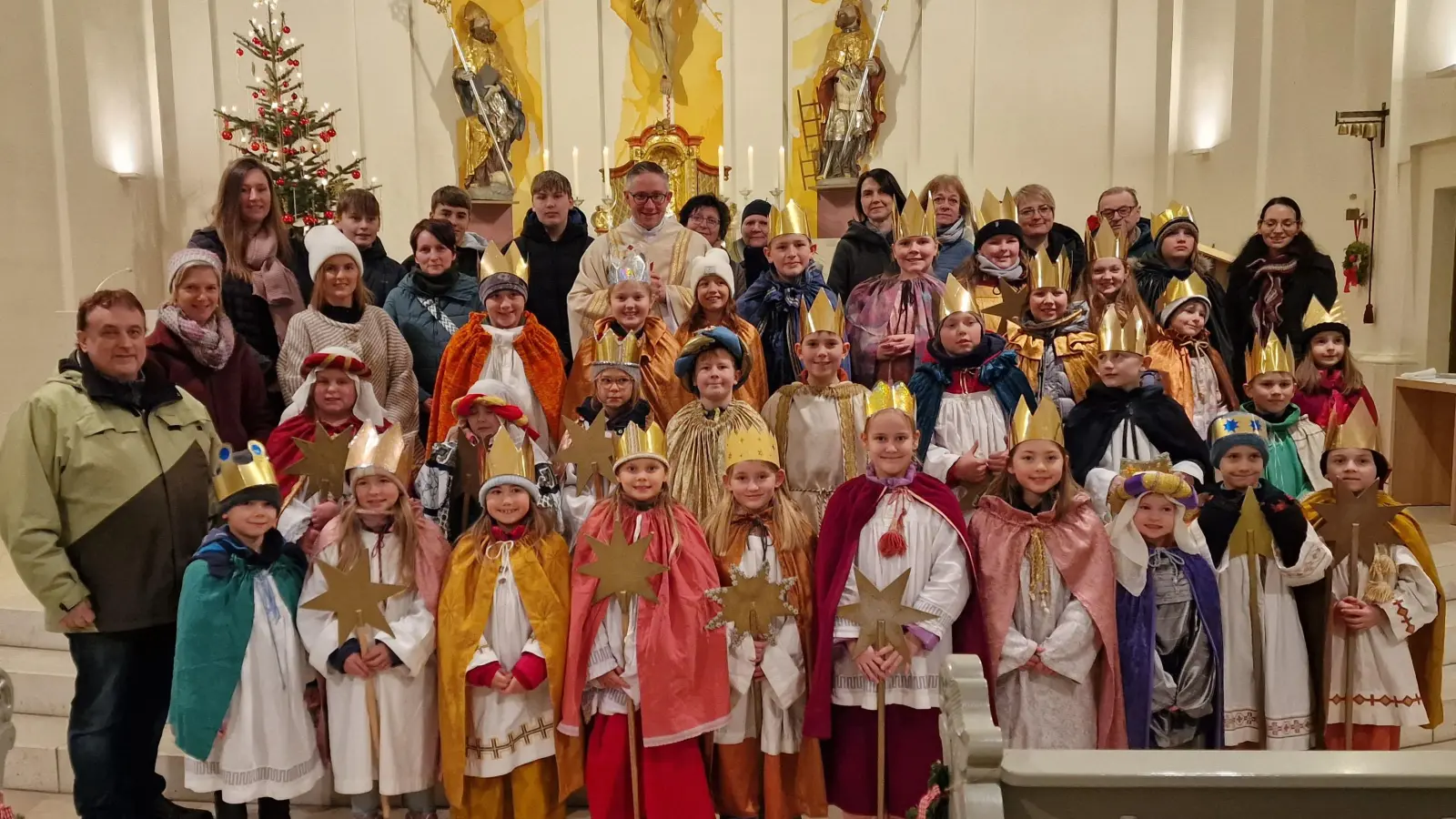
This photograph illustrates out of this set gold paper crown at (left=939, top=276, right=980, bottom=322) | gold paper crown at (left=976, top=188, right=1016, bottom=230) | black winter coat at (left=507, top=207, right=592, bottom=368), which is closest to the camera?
gold paper crown at (left=939, top=276, right=980, bottom=322)

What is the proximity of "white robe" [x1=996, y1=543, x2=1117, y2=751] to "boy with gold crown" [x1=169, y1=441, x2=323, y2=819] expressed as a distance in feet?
7.80

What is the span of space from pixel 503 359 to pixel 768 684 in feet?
5.90

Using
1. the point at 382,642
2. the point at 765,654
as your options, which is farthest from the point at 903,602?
the point at 382,642

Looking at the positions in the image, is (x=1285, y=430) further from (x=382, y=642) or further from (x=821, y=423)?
(x=382, y=642)

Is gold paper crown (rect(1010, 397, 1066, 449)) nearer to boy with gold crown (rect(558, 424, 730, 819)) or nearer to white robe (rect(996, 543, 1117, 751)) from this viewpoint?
white robe (rect(996, 543, 1117, 751))

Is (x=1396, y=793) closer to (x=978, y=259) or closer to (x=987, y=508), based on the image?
(x=987, y=508)

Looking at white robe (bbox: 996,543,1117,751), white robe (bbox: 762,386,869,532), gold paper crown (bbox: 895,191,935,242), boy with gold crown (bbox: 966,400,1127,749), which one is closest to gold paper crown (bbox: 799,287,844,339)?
white robe (bbox: 762,386,869,532)

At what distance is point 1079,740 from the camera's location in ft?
10.7

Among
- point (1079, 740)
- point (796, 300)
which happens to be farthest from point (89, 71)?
point (1079, 740)

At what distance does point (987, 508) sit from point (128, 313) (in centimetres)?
300

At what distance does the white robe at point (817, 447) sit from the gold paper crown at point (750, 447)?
0.48 meters

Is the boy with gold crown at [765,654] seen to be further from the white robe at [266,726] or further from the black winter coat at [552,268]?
the black winter coat at [552,268]

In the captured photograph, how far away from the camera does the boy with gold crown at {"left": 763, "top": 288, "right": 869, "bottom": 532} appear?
12.5 feet

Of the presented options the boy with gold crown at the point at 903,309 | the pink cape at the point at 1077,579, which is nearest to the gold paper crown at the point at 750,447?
the pink cape at the point at 1077,579
